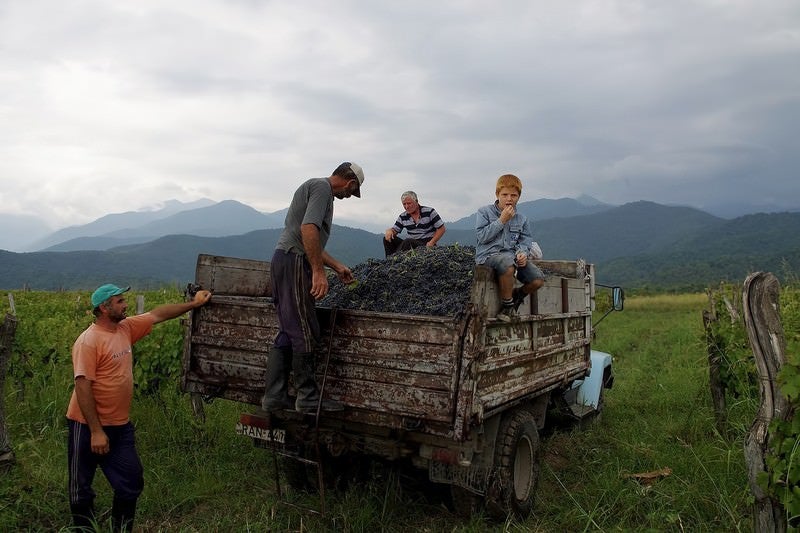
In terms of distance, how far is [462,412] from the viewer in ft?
11.3

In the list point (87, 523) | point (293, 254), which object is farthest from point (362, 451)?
point (87, 523)

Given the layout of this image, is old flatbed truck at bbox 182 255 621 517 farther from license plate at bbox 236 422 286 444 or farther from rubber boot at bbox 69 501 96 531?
rubber boot at bbox 69 501 96 531

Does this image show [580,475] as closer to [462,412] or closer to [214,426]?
[462,412]

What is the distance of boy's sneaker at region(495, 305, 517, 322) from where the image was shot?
12.4 feet

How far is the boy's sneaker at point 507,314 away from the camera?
149 inches

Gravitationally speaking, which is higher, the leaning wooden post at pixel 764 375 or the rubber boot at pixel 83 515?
the leaning wooden post at pixel 764 375

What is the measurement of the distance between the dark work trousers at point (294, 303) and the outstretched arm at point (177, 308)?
788mm

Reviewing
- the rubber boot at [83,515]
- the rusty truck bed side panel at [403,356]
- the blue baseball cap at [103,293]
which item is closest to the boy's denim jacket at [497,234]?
the rusty truck bed side panel at [403,356]

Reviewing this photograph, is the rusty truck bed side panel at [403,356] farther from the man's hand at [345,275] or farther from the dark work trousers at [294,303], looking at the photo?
the man's hand at [345,275]

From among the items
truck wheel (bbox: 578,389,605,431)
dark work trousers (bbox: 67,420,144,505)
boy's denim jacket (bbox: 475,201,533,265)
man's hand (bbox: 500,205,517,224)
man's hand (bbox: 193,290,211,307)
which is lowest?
truck wheel (bbox: 578,389,605,431)

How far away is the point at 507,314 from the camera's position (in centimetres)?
398

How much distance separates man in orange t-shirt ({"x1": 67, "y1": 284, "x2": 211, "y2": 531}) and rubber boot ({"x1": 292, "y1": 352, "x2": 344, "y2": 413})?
1.17 meters

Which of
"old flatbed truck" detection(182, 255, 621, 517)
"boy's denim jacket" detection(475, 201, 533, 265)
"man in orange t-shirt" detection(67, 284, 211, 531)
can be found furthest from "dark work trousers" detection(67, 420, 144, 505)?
"boy's denim jacket" detection(475, 201, 533, 265)

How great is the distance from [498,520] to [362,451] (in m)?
1.14
